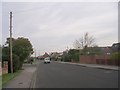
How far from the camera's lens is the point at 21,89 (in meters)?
16.8

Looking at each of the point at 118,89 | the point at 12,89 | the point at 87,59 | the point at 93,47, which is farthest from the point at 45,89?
the point at 93,47

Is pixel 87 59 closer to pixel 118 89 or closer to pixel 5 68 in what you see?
pixel 5 68

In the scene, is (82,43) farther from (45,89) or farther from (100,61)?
(45,89)

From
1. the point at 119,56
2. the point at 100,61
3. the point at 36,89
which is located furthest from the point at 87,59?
the point at 36,89

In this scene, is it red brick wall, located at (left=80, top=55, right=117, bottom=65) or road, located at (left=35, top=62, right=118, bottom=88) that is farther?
red brick wall, located at (left=80, top=55, right=117, bottom=65)

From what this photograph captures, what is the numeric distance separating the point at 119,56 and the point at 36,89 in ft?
117

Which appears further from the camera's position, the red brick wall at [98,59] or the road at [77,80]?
the red brick wall at [98,59]

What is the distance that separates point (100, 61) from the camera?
211 ft

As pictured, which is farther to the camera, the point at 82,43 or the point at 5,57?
the point at 82,43

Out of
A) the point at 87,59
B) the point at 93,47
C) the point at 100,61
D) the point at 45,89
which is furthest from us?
the point at 93,47

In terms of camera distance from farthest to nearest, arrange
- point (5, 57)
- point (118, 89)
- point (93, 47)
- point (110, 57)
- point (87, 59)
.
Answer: point (93, 47) < point (87, 59) < point (110, 57) < point (5, 57) < point (118, 89)

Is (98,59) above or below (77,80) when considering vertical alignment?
above

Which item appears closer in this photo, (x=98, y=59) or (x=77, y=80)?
(x=77, y=80)

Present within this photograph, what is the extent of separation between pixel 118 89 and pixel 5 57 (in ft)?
85.6
